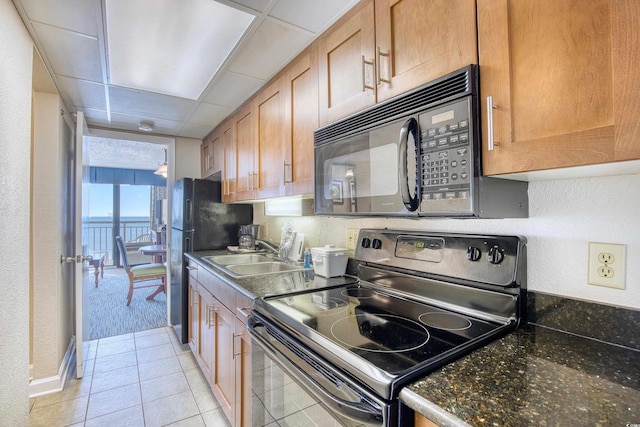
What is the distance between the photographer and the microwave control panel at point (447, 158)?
2.80 feet

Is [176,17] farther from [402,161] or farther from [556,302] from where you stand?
[556,302]

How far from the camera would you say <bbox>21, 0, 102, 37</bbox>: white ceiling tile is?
1.29m

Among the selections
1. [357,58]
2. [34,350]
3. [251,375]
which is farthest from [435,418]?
[34,350]

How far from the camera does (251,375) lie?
1.41 meters

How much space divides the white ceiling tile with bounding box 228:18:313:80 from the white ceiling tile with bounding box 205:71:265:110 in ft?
0.26

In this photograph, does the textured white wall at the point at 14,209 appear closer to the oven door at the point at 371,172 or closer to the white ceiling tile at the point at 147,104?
the white ceiling tile at the point at 147,104

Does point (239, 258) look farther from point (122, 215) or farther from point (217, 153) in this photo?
point (122, 215)

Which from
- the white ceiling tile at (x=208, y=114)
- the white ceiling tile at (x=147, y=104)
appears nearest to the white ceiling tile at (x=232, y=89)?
the white ceiling tile at (x=208, y=114)

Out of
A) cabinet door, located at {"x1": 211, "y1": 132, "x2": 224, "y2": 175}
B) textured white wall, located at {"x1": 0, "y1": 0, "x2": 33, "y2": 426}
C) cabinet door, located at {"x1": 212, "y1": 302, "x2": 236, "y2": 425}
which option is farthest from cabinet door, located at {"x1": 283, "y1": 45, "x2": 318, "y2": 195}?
cabinet door, located at {"x1": 211, "y1": 132, "x2": 224, "y2": 175}

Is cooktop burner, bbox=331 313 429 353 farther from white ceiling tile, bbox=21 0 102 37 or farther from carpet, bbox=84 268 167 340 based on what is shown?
carpet, bbox=84 268 167 340

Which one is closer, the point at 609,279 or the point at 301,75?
the point at 609,279

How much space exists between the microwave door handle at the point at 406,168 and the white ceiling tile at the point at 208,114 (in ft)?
6.33

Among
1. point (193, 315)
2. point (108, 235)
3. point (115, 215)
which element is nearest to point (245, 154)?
point (193, 315)

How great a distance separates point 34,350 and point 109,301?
252cm
